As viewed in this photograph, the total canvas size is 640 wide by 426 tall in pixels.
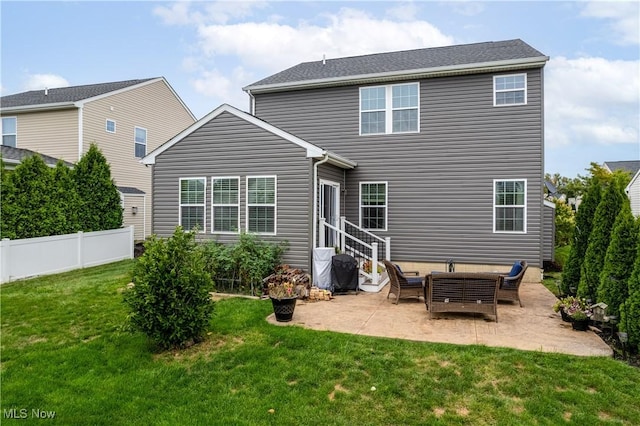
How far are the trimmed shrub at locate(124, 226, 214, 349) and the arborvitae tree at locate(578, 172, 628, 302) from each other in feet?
21.5

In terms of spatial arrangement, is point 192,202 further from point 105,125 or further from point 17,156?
point 105,125

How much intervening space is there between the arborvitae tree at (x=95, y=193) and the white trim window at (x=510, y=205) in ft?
41.4

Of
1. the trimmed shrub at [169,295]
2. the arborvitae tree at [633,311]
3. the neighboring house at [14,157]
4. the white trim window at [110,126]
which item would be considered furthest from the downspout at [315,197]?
the white trim window at [110,126]

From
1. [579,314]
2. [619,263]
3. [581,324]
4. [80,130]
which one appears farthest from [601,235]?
[80,130]

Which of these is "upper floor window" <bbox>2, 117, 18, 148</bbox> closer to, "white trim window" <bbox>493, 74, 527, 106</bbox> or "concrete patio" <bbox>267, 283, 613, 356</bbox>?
"concrete patio" <bbox>267, 283, 613, 356</bbox>

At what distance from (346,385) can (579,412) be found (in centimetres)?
222

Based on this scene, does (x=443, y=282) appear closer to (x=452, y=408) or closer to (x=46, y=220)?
(x=452, y=408)

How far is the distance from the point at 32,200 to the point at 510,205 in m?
13.5

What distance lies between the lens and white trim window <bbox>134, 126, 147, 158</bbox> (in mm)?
17906

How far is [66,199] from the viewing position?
1127 centimetres

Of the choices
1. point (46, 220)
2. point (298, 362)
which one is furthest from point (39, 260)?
point (298, 362)

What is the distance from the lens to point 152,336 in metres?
4.86

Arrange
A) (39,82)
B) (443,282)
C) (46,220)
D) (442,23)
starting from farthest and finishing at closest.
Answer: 1. (39,82)
2. (442,23)
3. (46,220)
4. (443,282)

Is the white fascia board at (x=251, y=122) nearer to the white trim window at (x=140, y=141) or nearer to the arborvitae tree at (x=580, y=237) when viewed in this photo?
the arborvitae tree at (x=580, y=237)
